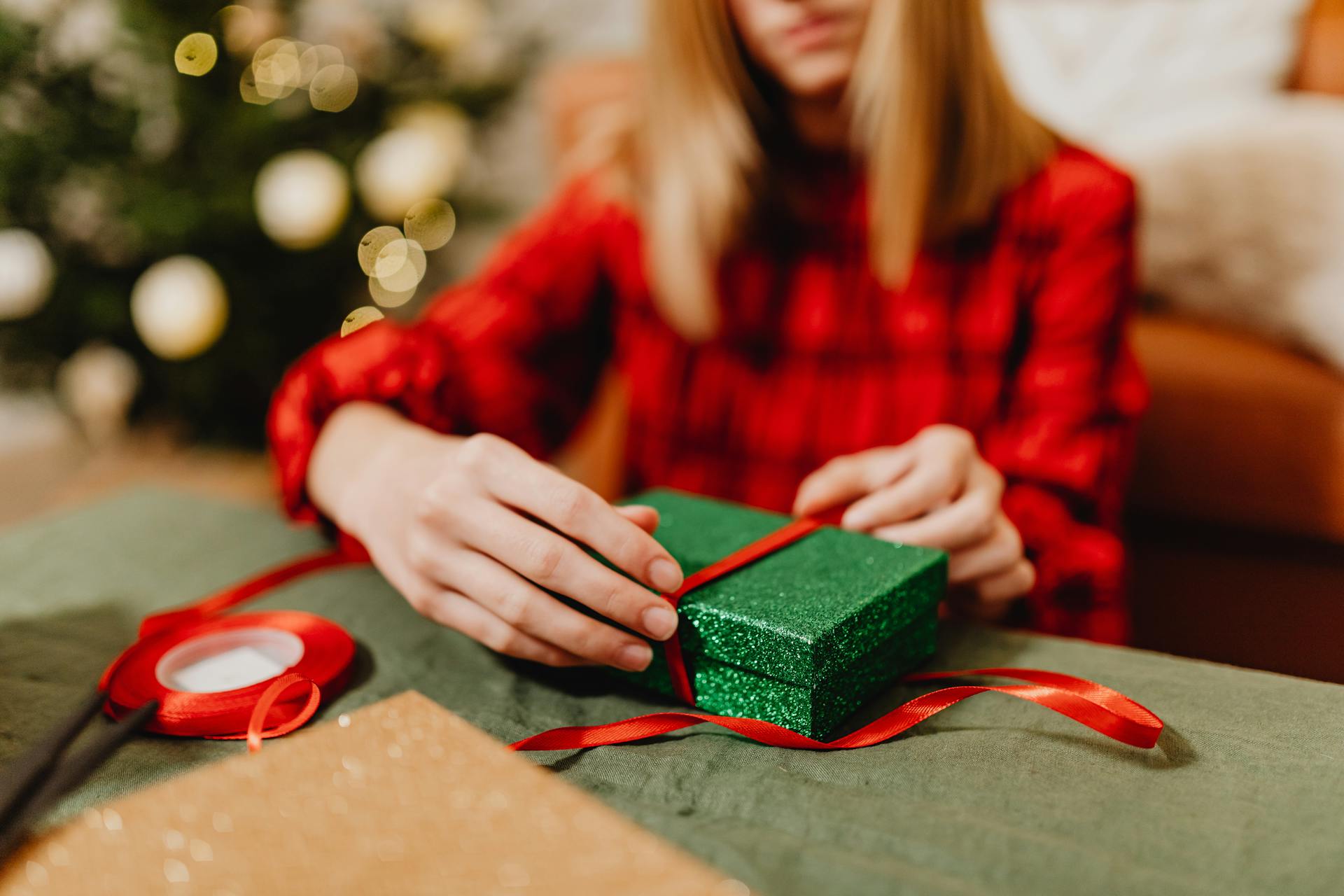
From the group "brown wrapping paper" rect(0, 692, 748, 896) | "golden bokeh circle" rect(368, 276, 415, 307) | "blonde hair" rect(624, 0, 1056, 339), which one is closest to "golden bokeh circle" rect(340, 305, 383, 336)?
"golden bokeh circle" rect(368, 276, 415, 307)

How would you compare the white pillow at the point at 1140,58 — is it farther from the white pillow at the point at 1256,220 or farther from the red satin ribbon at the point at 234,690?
the red satin ribbon at the point at 234,690

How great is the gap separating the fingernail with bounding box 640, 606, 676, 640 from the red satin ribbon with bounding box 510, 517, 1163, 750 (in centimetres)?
1

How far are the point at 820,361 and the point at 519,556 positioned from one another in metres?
0.47

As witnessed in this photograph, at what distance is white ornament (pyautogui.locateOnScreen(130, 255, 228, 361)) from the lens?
1534 mm

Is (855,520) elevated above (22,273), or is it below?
below

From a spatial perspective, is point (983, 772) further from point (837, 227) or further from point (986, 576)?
point (837, 227)

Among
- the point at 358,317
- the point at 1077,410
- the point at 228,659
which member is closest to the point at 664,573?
the point at 228,659

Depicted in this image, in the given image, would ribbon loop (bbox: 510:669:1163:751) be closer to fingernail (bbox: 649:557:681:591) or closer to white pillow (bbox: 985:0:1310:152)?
fingernail (bbox: 649:557:681:591)

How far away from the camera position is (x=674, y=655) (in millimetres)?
429

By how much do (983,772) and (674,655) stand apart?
15cm

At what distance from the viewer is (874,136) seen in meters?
0.77

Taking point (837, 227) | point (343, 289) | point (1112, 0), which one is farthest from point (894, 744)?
point (343, 289)

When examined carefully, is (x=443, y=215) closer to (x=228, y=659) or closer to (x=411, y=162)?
(x=411, y=162)

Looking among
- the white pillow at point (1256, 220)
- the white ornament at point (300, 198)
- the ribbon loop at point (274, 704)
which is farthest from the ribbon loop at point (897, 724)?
the white ornament at point (300, 198)
